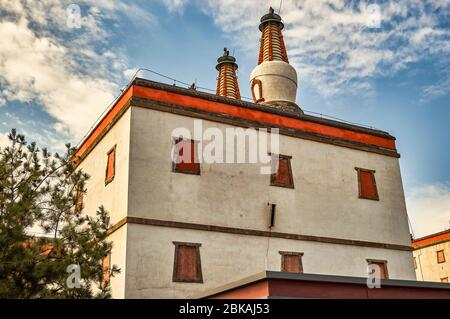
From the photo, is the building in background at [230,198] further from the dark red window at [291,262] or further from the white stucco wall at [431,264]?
the white stucco wall at [431,264]

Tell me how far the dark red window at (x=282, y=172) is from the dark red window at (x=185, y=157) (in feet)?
11.1

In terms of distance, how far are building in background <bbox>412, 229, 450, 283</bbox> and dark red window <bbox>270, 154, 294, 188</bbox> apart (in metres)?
19.8

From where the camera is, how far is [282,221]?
2077 cm

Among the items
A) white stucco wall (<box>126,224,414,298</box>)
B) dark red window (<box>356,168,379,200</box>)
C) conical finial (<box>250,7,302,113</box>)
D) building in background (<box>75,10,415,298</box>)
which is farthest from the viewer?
conical finial (<box>250,7,302,113</box>)

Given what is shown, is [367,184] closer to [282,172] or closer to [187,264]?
[282,172]

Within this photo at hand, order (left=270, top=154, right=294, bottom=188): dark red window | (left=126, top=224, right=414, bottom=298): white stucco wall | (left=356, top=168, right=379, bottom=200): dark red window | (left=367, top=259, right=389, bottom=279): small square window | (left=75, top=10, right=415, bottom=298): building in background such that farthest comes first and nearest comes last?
1. (left=356, top=168, right=379, bottom=200): dark red window
2. (left=367, top=259, right=389, bottom=279): small square window
3. (left=270, top=154, right=294, bottom=188): dark red window
4. (left=75, top=10, right=415, bottom=298): building in background
5. (left=126, top=224, right=414, bottom=298): white stucco wall

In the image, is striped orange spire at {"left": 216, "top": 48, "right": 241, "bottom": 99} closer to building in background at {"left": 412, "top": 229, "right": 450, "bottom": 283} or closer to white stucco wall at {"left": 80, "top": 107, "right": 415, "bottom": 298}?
building in background at {"left": 412, "top": 229, "right": 450, "bottom": 283}

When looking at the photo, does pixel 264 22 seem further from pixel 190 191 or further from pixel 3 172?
pixel 3 172

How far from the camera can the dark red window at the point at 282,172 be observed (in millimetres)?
21266

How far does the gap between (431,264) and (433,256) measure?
587 millimetres

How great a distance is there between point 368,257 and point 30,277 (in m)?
15.2

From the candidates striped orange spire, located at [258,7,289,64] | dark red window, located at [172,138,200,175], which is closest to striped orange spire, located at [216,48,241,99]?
striped orange spire, located at [258,7,289,64]

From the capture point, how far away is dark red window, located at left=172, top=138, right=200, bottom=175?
19.3 m

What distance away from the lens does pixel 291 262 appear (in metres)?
20.3
